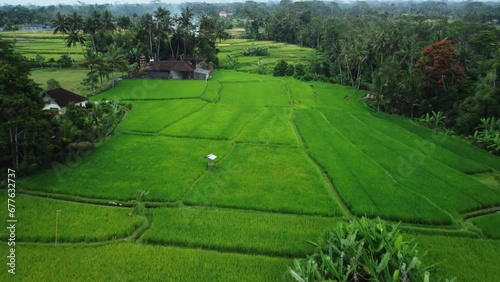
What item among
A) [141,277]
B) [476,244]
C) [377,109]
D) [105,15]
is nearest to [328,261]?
[141,277]

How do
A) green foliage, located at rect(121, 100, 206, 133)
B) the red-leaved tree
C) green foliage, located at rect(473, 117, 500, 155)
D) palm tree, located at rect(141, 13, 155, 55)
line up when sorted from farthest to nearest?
palm tree, located at rect(141, 13, 155, 55)
the red-leaved tree
green foliage, located at rect(121, 100, 206, 133)
green foliage, located at rect(473, 117, 500, 155)

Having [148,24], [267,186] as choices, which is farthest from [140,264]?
[148,24]

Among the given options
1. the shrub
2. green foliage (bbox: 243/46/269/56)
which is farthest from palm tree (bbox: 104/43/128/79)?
green foliage (bbox: 243/46/269/56)

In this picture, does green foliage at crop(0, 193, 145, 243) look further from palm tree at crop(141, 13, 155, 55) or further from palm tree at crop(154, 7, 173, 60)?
palm tree at crop(154, 7, 173, 60)

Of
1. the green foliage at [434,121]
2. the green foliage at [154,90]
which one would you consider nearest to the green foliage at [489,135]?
the green foliage at [434,121]

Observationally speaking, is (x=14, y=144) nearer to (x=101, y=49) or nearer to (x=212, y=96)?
(x=212, y=96)

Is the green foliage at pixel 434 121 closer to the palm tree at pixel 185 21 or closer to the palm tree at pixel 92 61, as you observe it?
the palm tree at pixel 92 61
